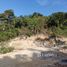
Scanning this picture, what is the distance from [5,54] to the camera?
13258mm

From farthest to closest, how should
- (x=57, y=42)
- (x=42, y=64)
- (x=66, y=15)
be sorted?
1. (x=66, y=15)
2. (x=57, y=42)
3. (x=42, y=64)

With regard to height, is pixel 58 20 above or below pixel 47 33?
above

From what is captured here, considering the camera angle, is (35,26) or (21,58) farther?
(35,26)

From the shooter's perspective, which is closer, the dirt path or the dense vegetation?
the dirt path

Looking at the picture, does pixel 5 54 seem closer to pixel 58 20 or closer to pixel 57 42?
pixel 57 42

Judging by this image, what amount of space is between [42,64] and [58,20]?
12132 mm

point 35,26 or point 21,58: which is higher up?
point 35,26

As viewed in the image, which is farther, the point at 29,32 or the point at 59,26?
the point at 59,26

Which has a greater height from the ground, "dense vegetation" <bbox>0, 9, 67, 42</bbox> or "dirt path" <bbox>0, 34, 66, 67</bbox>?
"dense vegetation" <bbox>0, 9, 67, 42</bbox>

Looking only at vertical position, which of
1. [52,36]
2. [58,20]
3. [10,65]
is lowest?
[10,65]

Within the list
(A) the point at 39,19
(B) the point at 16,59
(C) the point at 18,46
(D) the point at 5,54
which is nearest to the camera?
(B) the point at 16,59

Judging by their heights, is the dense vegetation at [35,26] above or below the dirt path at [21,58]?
above

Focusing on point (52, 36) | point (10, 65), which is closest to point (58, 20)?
point (52, 36)

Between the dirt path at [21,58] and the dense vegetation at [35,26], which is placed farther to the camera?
the dense vegetation at [35,26]
